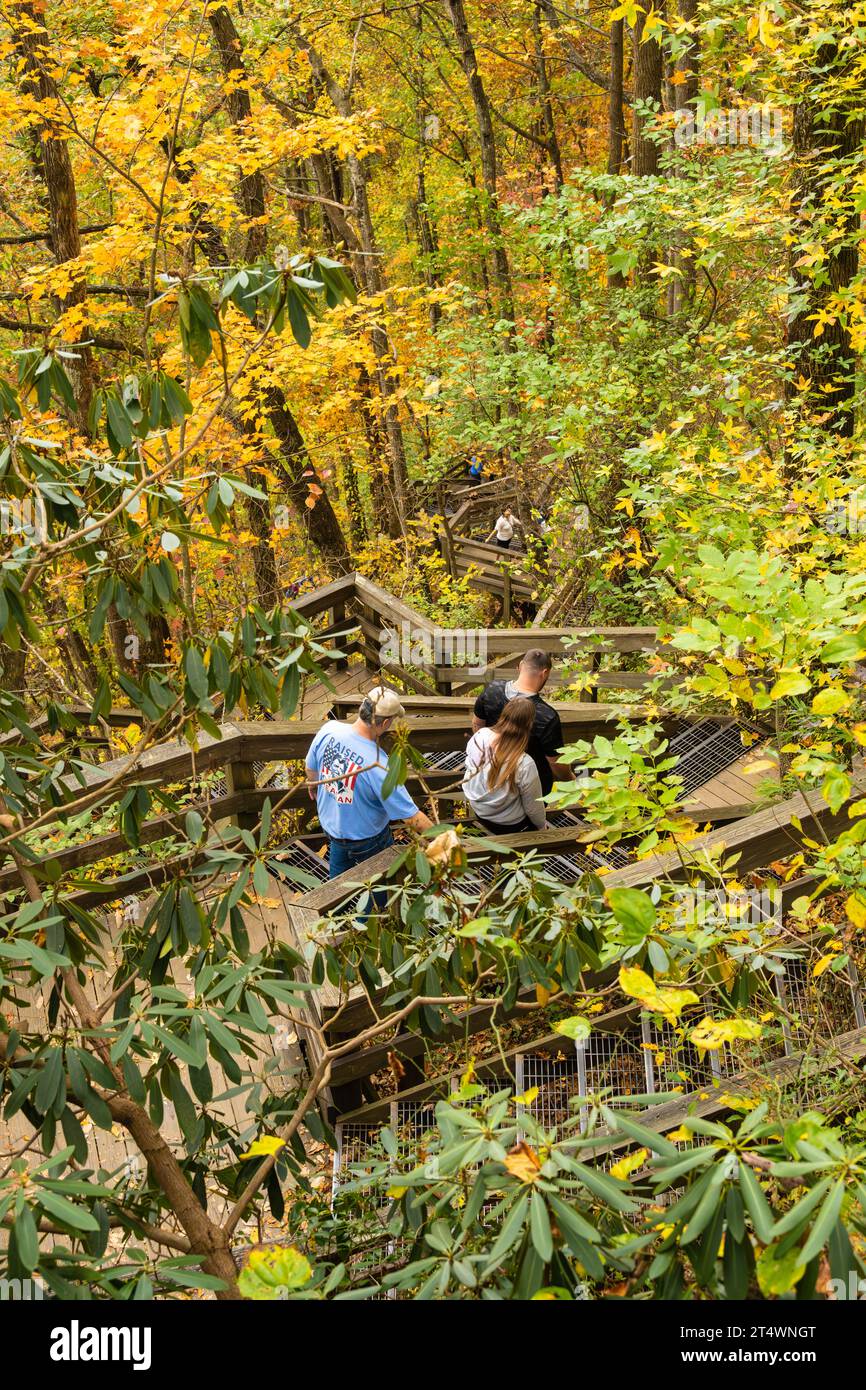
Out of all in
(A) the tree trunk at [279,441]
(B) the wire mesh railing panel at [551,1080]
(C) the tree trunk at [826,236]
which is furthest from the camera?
(A) the tree trunk at [279,441]

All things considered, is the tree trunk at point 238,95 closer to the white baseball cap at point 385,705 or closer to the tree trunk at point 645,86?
the tree trunk at point 645,86

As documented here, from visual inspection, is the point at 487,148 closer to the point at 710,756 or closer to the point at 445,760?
the point at 710,756

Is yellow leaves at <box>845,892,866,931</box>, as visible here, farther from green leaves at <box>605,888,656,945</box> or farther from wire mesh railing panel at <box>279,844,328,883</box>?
wire mesh railing panel at <box>279,844,328,883</box>

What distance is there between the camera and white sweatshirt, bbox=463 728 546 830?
17.1 feet

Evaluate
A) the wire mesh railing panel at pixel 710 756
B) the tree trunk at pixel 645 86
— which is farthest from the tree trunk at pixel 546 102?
the wire mesh railing panel at pixel 710 756

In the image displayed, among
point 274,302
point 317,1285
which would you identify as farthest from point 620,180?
point 317,1285

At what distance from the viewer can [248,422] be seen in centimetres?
1234

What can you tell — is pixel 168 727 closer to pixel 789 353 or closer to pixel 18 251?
pixel 789 353

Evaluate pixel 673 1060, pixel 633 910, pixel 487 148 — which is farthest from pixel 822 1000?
pixel 487 148

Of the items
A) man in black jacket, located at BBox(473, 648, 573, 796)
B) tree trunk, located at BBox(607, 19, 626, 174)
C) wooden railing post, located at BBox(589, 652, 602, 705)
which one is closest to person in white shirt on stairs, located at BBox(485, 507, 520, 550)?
tree trunk, located at BBox(607, 19, 626, 174)

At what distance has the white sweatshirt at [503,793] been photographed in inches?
205

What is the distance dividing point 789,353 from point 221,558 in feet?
30.4

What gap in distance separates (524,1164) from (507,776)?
320 cm

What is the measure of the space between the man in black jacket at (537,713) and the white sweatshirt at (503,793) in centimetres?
29
